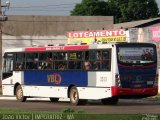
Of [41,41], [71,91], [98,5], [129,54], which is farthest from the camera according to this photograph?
[98,5]

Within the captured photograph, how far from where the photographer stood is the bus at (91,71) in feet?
90.8

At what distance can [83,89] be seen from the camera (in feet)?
94.8

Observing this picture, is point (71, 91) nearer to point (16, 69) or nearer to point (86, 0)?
point (16, 69)

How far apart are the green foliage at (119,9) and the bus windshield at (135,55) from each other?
69.4 m

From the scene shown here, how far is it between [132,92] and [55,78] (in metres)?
4.40

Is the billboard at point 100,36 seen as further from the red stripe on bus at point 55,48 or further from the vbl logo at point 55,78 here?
the vbl logo at point 55,78

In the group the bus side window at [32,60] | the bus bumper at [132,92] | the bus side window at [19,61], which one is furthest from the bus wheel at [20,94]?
the bus bumper at [132,92]

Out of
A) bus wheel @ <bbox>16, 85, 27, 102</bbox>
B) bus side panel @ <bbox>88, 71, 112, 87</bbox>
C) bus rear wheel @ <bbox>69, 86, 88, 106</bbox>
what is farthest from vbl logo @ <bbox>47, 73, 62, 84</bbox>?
bus wheel @ <bbox>16, 85, 27, 102</bbox>

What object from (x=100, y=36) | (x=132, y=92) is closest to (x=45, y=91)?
(x=132, y=92)

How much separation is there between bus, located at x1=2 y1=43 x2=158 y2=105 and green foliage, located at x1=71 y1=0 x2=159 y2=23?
217ft

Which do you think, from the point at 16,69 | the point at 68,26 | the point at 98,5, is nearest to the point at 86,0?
the point at 98,5

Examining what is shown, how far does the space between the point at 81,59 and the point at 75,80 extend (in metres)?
1.04

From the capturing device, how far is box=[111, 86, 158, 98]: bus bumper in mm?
27484

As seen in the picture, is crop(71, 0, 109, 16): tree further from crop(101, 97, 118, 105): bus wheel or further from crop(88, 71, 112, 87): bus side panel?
crop(88, 71, 112, 87): bus side panel
